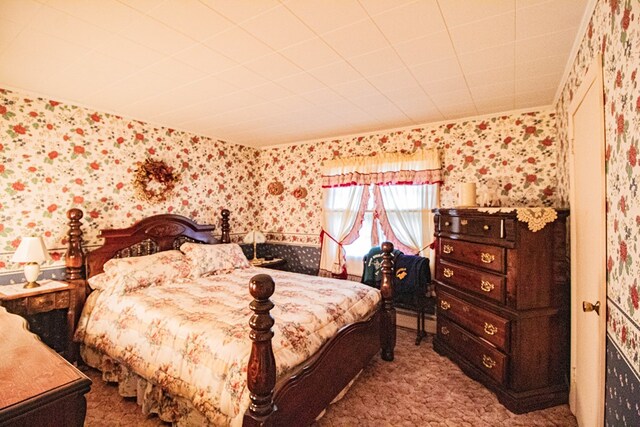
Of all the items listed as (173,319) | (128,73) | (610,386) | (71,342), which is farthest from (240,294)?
(610,386)

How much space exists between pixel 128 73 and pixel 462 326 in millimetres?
3561

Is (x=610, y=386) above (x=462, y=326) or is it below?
above

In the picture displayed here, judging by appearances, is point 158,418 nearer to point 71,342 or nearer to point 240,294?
point 240,294

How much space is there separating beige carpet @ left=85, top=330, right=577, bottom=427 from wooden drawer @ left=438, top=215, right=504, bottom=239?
128 cm

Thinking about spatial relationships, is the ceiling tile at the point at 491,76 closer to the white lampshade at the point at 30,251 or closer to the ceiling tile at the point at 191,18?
the ceiling tile at the point at 191,18

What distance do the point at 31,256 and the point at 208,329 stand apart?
71.1 inches

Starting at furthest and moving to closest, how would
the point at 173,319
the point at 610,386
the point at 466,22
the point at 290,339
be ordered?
the point at 173,319, the point at 290,339, the point at 466,22, the point at 610,386

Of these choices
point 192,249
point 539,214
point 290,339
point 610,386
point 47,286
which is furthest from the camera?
point 192,249

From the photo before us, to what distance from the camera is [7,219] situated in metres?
2.71

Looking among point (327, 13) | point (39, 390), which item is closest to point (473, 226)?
point (327, 13)

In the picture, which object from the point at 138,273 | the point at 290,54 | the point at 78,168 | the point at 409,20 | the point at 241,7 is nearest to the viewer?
the point at 241,7

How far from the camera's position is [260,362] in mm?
1484

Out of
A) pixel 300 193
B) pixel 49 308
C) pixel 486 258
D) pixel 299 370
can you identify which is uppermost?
pixel 300 193

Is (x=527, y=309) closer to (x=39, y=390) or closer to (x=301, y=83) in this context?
(x=301, y=83)
